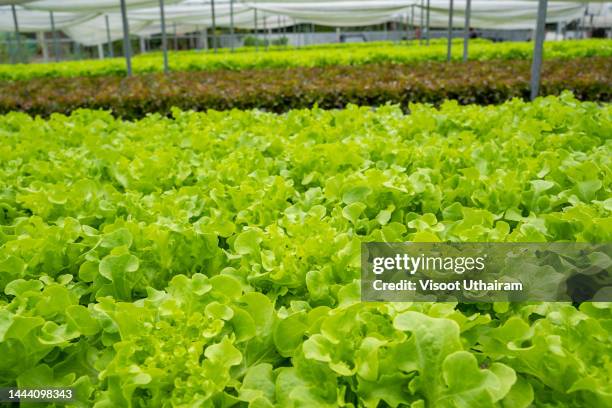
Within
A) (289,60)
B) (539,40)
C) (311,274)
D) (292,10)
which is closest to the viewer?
(311,274)

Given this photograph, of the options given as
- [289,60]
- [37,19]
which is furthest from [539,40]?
[37,19]

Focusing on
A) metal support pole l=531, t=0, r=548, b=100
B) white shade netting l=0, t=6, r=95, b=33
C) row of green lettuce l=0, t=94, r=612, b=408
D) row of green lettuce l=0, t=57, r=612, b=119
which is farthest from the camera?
white shade netting l=0, t=6, r=95, b=33

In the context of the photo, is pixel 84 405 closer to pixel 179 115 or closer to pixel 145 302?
pixel 145 302

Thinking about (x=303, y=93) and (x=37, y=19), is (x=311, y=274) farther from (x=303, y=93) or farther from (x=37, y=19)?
(x=37, y=19)

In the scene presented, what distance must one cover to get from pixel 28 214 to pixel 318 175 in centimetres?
129

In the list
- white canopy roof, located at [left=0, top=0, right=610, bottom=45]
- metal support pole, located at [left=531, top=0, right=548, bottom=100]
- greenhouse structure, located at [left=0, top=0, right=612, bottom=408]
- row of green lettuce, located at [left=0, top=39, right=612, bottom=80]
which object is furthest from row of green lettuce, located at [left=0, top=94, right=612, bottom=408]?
white canopy roof, located at [left=0, top=0, right=610, bottom=45]

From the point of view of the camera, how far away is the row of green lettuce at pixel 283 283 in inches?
46.4

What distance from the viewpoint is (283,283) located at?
1.64m

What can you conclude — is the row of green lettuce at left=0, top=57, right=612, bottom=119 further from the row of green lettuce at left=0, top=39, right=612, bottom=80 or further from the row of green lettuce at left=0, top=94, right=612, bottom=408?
the row of green lettuce at left=0, top=39, right=612, bottom=80

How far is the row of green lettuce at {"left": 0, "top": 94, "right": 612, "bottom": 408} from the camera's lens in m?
1.18

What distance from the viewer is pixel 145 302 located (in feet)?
4.80

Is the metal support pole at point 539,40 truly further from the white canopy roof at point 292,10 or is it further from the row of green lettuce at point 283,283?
the white canopy roof at point 292,10

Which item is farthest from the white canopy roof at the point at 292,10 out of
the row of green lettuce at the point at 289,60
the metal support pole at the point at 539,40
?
the metal support pole at the point at 539,40

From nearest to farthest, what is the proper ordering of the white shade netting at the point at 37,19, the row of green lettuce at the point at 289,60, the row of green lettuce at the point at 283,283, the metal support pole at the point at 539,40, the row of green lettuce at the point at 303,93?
the row of green lettuce at the point at 283,283 < the metal support pole at the point at 539,40 < the row of green lettuce at the point at 303,93 < the row of green lettuce at the point at 289,60 < the white shade netting at the point at 37,19
